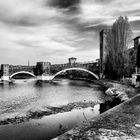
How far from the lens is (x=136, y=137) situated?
217 inches

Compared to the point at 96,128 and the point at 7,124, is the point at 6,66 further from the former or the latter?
the point at 96,128

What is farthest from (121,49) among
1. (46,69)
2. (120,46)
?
(46,69)

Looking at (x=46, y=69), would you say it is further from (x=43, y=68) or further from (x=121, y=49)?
(x=121, y=49)

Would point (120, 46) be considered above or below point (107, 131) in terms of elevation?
above

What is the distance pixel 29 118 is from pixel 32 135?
3881mm

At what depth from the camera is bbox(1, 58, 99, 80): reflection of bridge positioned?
73000mm

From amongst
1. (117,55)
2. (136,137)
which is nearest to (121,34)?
(117,55)

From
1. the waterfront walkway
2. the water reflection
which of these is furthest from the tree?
the waterfront walkway

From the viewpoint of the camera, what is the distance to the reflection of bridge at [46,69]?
7300cm

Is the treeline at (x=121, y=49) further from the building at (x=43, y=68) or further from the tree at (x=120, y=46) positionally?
the building at (x=43, y=68)

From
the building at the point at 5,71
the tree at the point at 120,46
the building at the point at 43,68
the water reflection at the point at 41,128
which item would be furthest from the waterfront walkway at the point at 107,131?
the building at the point at 43,68

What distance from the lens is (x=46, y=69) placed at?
84562 millimetres

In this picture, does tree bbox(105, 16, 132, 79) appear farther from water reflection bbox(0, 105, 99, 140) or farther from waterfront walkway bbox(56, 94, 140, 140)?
waterfront walkway bbox(56, 94, 140, 140)

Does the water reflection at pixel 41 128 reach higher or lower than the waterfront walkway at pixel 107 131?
lower
